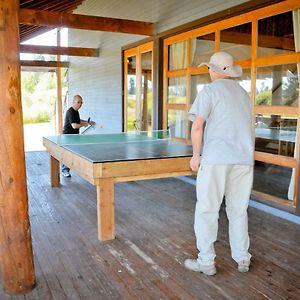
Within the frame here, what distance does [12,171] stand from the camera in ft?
7.98

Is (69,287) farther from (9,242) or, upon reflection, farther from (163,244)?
(163,244)

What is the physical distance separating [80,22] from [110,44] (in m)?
2.83

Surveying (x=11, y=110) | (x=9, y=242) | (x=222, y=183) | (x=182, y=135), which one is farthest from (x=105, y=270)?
(x=182, y=135)

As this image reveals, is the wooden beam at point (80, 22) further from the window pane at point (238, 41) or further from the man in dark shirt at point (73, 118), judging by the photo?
the window pane at point (238, 41)

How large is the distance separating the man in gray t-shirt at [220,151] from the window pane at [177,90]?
3404 mm

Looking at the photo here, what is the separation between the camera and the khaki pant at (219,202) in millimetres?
2652

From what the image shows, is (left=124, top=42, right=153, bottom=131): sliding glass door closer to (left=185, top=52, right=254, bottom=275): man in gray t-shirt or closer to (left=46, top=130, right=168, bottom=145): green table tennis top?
(left=46, top=130, right=168, bottom=145): green table tennis top

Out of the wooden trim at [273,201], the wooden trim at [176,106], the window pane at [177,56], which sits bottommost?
the wooden trim at [273,201]

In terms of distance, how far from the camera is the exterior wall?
5.84 m

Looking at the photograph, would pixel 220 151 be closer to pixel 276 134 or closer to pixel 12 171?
pixel 12 171

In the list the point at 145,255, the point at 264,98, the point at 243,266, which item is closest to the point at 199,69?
the point at 264,98

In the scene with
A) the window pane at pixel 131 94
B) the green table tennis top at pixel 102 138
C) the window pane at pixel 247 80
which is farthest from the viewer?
the window pane at pixel 131 94

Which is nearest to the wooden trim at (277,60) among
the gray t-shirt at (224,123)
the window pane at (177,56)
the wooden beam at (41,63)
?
the gray t-shirt at (224,123)

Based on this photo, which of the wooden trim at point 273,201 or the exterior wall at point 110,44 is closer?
the wooden trim at point 273,201
